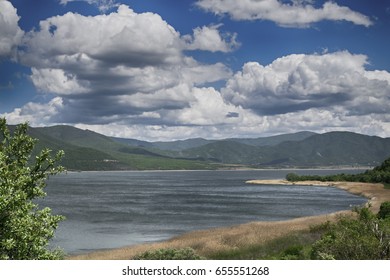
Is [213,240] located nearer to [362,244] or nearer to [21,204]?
[362,244]

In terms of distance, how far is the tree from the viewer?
15242mm

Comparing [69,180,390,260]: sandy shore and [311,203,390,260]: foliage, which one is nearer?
[311,203,390,260]: foliage

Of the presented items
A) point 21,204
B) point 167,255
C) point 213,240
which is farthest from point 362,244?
point 213,240

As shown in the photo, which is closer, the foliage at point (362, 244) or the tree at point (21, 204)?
the tree at point (21, 204)

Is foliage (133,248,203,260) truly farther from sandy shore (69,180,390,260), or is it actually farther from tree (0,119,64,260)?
sandy shore (69,180,390,260)

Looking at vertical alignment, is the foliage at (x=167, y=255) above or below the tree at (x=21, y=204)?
below

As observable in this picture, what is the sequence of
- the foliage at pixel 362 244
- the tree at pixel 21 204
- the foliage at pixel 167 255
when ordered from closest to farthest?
the tree at pixel 21 204, the foliage at pixel 362 244, the foliage at pixel 167 255

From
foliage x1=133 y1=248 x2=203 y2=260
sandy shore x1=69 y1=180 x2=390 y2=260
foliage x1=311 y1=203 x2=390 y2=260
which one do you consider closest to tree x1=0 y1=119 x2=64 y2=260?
foliage x1=133 y1=248 x2=203 y2=260

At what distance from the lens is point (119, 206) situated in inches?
4235

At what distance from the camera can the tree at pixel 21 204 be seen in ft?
50.0

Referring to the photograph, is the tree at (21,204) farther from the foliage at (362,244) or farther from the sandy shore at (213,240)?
the sandy shore at (213,240)

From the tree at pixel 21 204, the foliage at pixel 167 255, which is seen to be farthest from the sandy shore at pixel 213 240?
the tree at pixel 21 204
